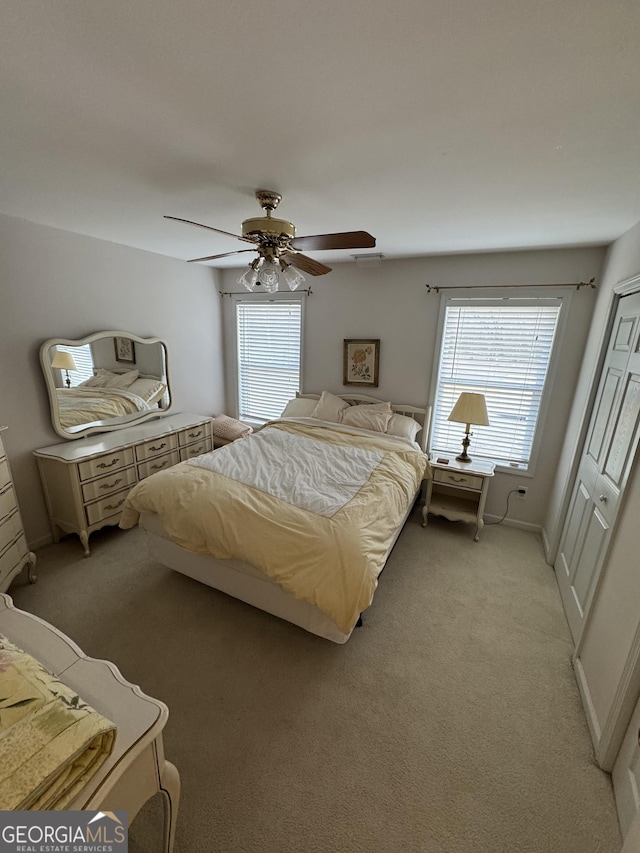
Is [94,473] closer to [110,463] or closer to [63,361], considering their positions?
[110,463]

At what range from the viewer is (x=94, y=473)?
2.69 m

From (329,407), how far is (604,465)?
235cm

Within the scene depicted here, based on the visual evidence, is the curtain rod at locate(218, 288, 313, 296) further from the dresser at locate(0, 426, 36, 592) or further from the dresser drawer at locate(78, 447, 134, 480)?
the dresser at locate(0, 426, 36, 592)

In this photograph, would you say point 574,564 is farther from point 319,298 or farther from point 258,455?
point 319,298

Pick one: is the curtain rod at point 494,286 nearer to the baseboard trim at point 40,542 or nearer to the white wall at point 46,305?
the white wall at point 46,305

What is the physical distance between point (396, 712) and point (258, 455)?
1851 millimetres

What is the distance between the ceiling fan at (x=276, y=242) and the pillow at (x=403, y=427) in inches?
70.8

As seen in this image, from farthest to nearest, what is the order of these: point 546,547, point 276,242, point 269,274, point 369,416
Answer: point 369,416 → point 546,547 → point 269,274 → point 276,242

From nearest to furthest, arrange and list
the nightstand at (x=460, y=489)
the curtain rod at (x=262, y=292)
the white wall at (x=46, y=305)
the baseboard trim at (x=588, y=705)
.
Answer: the baseboard trim at (x=588, y=705) < the white wall at (x=46, y=305) < the nightstand at (x=460, y=489) < the curtain rod at (x=262, y=292)

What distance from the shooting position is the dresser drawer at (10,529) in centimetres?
209

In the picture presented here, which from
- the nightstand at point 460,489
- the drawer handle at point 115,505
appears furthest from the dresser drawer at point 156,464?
the nightstand at point 460,489

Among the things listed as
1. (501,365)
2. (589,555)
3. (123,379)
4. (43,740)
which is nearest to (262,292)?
(123,379)

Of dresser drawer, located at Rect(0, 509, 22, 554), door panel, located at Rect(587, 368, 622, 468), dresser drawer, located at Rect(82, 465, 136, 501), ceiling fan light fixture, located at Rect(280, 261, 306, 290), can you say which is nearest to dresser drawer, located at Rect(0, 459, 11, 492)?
dresser drawer, located at Rect(0, 509, 22, 554)

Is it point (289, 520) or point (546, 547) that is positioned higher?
point (289, 520)
